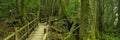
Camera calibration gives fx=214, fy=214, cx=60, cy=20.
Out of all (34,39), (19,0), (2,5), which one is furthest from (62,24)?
(2,5)

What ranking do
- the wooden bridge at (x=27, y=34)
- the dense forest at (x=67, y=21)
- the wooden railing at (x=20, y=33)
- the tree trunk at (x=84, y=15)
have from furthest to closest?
the dense forest at (x=67, y=21) → the wooden bridge at (x=27, y=34) → the tree trunk at (x=84, y=15) → the wooden railing at (x=20, y=33)

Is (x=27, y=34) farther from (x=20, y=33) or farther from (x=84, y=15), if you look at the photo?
(x=84, y=15)

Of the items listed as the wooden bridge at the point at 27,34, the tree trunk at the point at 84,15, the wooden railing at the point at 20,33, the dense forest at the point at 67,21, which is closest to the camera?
the wooden railing at the point at 20,33

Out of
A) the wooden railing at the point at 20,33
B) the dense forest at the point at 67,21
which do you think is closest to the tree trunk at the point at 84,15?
the dense forest at the point at 67,21

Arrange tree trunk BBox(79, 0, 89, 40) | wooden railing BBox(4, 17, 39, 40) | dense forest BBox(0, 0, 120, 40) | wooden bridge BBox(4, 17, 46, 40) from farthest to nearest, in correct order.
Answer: dense forest BBox(0, 0, 120, 40) < wooden bridge BBox(4, 17, 46, 40) < tree trunk BBox(79, 0, 89, 40) < wooden railing BBox(4, 17, 39, 40)

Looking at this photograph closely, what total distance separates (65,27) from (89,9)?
30.5 ft

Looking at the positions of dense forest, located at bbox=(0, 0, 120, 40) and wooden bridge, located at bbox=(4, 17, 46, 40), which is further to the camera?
dense forest, located at bbox=(0, 0, 120, 40)

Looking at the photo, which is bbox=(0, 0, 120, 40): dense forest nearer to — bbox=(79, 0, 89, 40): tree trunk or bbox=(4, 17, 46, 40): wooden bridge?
bbox=(79, 0, 89, 40): tree trunk

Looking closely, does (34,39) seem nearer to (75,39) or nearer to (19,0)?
(75,39)

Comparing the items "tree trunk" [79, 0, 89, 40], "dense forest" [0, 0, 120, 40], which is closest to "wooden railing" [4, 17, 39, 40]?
"dense forest" [0, 0, 120, 40]

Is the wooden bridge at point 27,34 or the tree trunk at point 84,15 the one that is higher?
the tree trunk at point 84,15

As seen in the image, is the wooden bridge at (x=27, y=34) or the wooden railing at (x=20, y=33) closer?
the wooden railing at (x=20, y=33)

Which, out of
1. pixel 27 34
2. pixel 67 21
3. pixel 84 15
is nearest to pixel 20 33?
pixel 27 34

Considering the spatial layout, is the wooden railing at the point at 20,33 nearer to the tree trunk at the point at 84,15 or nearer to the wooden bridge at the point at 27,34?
the wooden bridge at the point at 27,34
